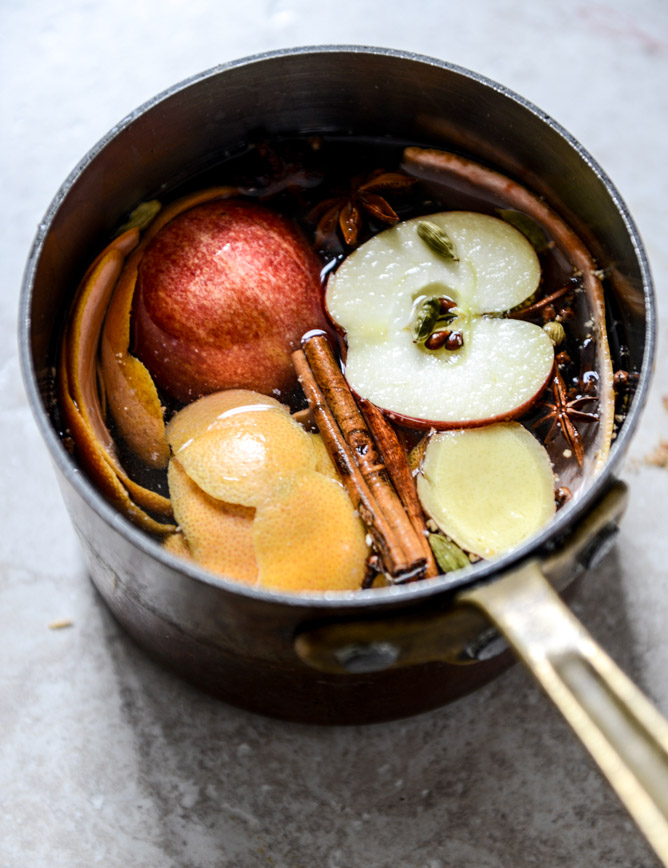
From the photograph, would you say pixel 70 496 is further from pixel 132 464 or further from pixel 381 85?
pixel 381 85

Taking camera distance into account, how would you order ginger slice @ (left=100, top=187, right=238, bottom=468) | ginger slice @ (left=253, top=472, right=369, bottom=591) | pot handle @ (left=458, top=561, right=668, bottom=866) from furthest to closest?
1. ginger slice @ (left=100, top=187, right=238, bottom=468)
2. ginger slice @ (left=253, top=472, right=369, bottom=591)
3. pot handle @ (left=458, top=561, right=668, bottom=866)

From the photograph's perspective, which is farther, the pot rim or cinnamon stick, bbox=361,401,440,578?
cinnamon stick, bbox=361,401,440,578

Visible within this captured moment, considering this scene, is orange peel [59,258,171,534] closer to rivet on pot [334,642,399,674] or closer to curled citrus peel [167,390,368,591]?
curled citrus peel [167,390,368,591]

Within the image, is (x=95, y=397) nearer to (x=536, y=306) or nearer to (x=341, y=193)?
(x=341, y=193)

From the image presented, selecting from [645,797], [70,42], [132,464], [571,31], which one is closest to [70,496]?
[132,464]

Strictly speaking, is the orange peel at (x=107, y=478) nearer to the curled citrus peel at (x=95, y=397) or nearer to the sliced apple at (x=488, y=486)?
the curled citrus peel at (x=95, y=397)

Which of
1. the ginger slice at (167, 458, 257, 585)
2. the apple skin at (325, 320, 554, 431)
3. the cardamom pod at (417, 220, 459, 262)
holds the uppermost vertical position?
the cardamom pod at (417, 220, 459, 262)

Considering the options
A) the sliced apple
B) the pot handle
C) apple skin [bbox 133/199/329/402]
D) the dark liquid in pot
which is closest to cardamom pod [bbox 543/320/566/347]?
the dark liquid in pot

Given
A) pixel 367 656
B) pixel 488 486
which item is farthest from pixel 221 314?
pixel 367 656
